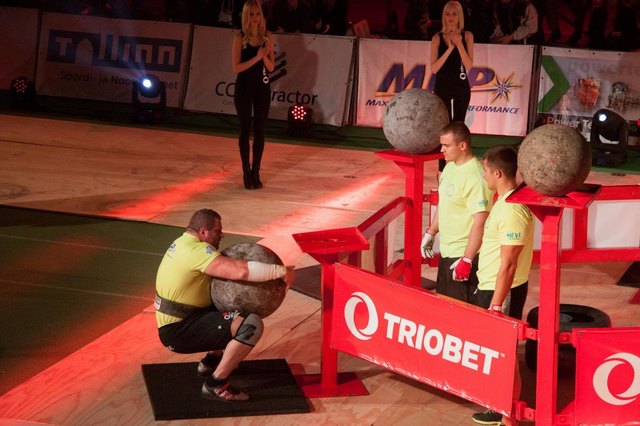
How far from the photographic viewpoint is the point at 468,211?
779cm

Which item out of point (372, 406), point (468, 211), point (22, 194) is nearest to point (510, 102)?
point (22, 194)

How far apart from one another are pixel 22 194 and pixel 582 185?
8697mm

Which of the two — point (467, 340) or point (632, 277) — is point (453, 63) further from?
point (467, 340)

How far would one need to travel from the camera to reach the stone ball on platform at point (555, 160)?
555cm

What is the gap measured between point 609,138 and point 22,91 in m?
10.6

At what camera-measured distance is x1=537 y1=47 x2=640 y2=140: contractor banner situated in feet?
53.2

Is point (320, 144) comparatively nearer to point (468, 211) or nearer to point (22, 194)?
point (22, 194)

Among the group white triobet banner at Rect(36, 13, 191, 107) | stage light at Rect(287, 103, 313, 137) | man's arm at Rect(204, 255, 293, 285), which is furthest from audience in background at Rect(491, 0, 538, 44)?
man's arm at Rect(204, 255, 293, 285)

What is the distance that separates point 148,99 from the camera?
18.1 meters

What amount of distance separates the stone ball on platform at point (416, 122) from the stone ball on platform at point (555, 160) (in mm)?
2701

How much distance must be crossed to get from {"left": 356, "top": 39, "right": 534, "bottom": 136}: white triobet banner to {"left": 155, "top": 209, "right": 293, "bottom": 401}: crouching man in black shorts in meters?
10.2

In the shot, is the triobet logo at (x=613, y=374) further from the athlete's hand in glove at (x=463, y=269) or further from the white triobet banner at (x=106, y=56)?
the white triobet banner at (x=106, y=56)

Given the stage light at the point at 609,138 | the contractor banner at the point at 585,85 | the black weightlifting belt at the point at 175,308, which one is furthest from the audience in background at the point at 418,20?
the black weightlifting belt at the point at 175,308

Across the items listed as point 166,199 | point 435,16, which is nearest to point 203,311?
point 166,199
